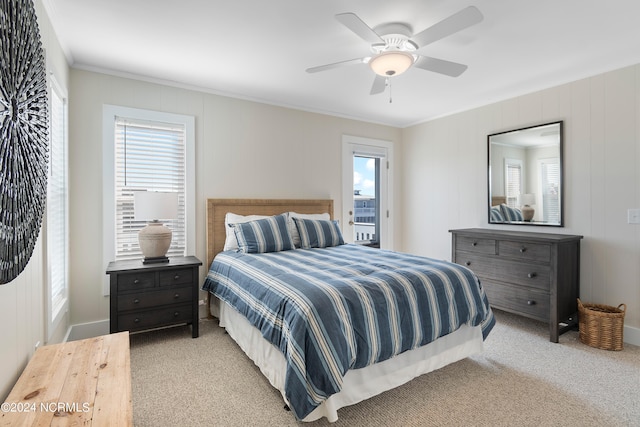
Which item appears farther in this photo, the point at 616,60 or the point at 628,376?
the point at 616,60

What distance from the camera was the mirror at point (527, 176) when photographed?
346cm

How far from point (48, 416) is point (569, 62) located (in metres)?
4.20

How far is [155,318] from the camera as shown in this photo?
2896 mm

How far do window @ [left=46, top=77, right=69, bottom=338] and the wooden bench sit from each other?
0.83 metres

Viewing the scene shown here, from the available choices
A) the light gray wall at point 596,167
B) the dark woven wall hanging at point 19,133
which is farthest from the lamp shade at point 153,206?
the light gray wall at point 596,167

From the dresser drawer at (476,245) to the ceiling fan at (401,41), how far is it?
1.87 meters

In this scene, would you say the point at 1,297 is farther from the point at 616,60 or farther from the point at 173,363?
the point at 616,60

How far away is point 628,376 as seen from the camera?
7.72ft

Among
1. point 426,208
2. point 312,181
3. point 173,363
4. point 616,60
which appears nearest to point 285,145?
point 312,181

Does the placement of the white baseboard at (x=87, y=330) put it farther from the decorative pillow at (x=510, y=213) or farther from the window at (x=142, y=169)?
the decorative pillow at (x=510, y=213)

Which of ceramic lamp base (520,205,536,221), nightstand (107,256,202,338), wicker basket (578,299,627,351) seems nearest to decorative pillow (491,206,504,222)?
ceramic lamp base (520,205,536,221)

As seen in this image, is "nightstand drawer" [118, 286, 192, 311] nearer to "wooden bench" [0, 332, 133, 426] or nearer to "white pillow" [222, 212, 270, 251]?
"white pillow" [222, 212, 270, 251]

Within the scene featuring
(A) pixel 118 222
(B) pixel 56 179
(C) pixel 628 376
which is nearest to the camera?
(C) pixel 628 376

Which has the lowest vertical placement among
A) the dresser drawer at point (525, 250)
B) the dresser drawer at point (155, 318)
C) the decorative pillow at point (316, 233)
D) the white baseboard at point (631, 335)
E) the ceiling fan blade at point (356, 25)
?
the white baseboard at point (631, 335)
